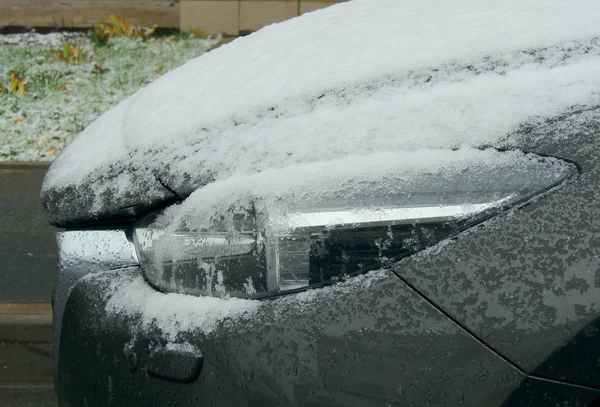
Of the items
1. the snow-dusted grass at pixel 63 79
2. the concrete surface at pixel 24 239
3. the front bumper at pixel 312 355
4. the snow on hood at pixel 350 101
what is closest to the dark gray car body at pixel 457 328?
the front bumper at pixel 312 355

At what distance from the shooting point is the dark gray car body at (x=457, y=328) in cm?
159

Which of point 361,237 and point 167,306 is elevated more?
point 361,237

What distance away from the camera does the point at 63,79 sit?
6277 mm

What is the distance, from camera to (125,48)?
23.0ft

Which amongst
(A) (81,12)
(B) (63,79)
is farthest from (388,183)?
(A) (81,12)

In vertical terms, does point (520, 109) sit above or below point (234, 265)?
above

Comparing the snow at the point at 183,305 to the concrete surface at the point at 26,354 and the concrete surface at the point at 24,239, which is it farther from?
the concrete surface at the point at 24,239

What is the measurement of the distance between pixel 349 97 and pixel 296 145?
213 millimetres

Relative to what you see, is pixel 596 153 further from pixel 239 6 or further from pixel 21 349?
pixel 239 6

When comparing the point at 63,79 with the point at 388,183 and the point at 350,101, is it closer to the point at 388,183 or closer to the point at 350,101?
the point at 350,101

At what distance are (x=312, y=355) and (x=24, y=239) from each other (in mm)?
2931

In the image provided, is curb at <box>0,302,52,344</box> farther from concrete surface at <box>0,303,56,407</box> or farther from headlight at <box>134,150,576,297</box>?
headlight at <box>134,150,576,297</box>

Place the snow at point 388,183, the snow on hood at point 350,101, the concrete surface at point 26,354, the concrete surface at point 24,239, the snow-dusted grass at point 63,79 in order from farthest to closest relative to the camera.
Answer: the snow-dusted grass at point 63,79 < the concrete surface at point 24,239 < the concrete surface at point 26,354 < the snow on hood at point 350,101 < the snow at point 388,183

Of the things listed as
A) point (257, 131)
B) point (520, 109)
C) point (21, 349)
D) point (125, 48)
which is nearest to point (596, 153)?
point (520, 109)
